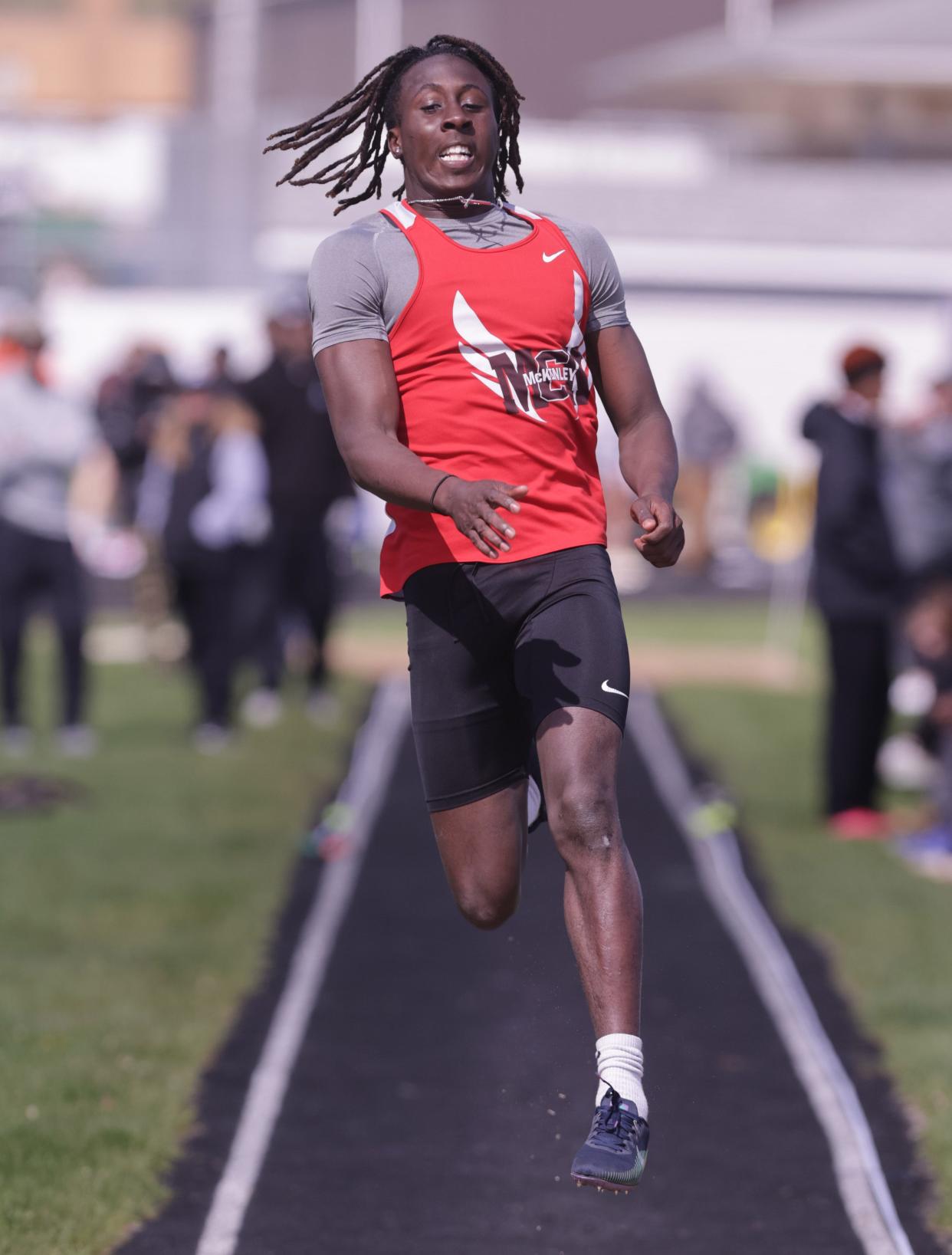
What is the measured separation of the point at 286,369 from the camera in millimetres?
13148

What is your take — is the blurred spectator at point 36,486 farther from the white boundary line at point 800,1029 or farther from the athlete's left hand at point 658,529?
the athlete's left hand at point 658,529

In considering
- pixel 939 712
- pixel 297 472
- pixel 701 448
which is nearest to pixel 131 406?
pixel 701 448

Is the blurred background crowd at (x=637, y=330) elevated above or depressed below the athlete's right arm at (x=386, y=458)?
below

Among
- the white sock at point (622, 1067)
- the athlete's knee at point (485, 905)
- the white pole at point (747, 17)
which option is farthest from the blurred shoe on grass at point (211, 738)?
the white pole at point (747, 17)

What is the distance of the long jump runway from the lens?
5.30 meters

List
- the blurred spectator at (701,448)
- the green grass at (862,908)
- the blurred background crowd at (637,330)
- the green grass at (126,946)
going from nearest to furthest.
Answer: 1. the green grass at (126,946)
2. the green grass at (862,908)
3. the blurred background crowd at (637,330)
4. the blurred spectator at (701,448)

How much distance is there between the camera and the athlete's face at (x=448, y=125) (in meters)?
4.58

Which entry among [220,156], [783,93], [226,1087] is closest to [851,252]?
[783,93]

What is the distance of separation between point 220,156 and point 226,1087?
27613mm

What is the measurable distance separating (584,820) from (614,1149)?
2.19 ft

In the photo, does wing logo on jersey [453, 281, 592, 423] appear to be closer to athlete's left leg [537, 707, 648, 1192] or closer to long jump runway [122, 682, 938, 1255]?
athlete's left leg [537, 707, 648, 1192]

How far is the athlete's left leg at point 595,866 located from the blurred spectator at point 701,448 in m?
21.3

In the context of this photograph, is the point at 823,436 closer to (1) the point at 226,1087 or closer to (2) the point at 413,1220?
(1) the point at 226,1087

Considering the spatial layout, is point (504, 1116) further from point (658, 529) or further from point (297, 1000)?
point (658, 529)
